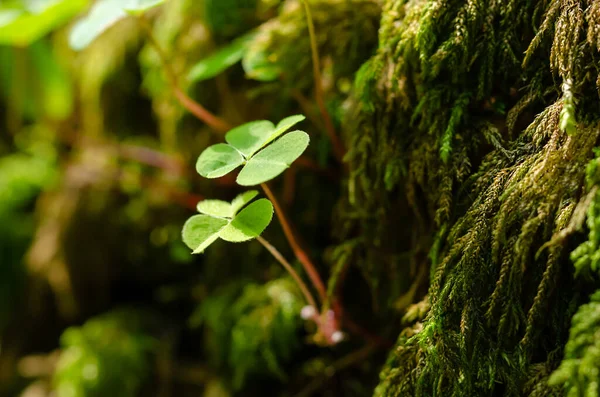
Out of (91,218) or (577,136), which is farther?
(91,218)

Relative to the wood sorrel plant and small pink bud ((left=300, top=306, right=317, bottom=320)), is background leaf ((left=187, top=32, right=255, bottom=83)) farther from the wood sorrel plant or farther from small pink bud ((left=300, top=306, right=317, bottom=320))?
small pink bud ((left=300, top=306, right=317, bottom=320))

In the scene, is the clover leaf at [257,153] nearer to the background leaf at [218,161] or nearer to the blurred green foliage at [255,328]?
the background leaf at [218,161]

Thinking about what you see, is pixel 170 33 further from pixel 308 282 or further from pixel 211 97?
pixel 308 282

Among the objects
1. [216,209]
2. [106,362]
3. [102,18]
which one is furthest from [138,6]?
[106,362]

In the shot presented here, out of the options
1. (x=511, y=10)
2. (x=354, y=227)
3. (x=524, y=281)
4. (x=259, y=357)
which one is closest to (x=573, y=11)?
(x=511, y=10)

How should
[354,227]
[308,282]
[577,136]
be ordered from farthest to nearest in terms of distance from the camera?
[308,282] < [354,227] < [577,136]
